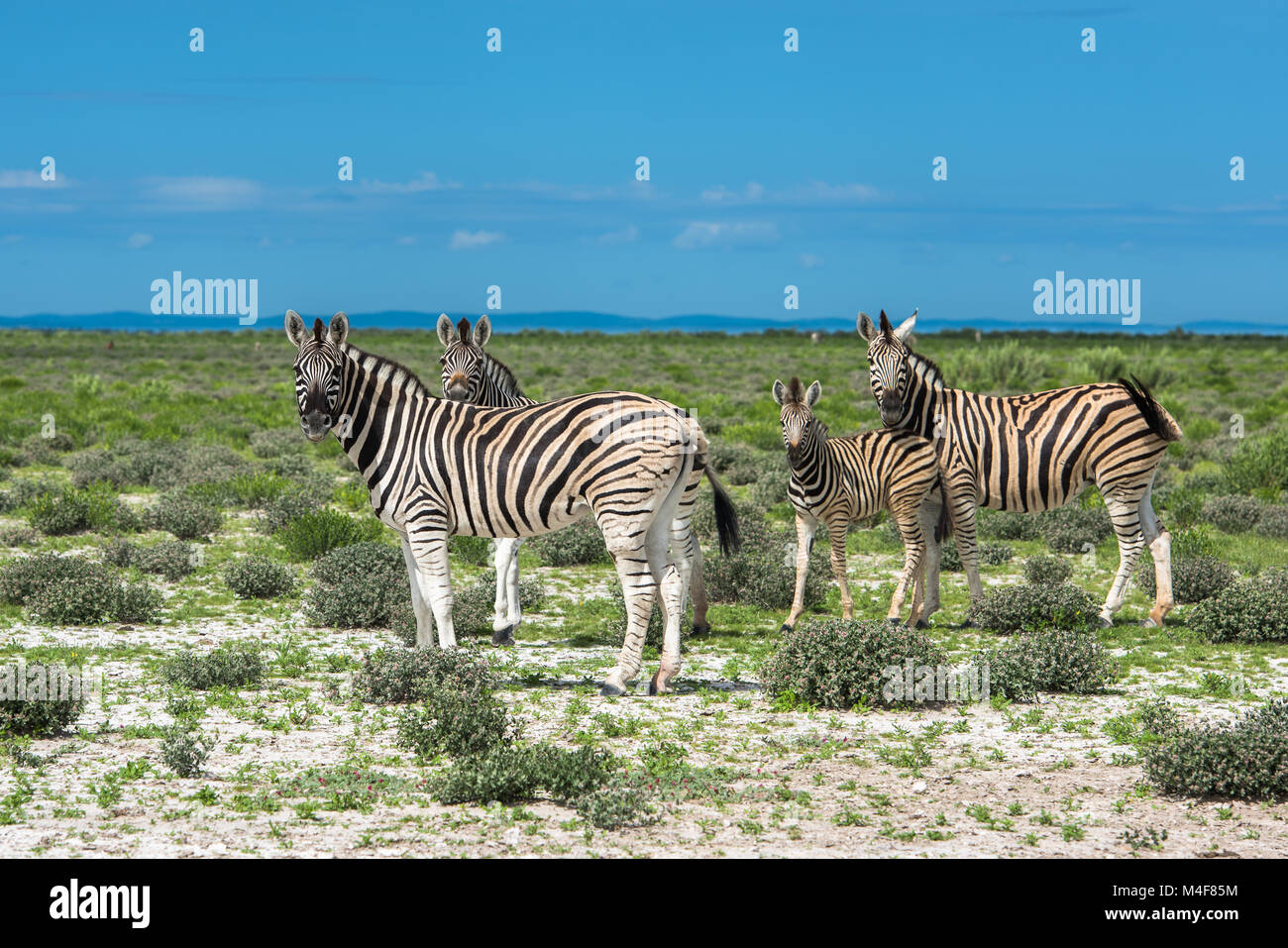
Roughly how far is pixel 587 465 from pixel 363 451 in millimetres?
1987

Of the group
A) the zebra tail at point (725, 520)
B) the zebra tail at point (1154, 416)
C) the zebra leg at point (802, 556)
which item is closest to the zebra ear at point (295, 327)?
the zebra tail at point (725, 520)

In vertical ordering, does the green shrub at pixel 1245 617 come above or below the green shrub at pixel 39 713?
above

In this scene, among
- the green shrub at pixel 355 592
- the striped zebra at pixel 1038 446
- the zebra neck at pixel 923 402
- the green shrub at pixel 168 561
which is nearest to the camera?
the striped zebra at pixel 1038 446

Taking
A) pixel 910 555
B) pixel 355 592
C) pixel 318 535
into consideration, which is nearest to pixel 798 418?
pixel 910 555

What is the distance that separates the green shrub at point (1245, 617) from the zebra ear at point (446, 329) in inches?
316

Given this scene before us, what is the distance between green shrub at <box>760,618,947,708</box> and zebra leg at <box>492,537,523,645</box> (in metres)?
3.15

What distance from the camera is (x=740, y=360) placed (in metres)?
75.3

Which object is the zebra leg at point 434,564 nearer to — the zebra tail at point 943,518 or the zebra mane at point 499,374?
the zebra mane at point 499,374

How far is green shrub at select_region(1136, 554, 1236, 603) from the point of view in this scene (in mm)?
14102

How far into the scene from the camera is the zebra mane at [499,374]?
12.9 metres

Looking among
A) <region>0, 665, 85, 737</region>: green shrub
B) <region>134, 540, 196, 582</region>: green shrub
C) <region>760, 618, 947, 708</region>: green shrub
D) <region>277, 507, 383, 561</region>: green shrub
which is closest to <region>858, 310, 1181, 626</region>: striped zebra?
<region>760, 618, 947, 708</region>: green shrub

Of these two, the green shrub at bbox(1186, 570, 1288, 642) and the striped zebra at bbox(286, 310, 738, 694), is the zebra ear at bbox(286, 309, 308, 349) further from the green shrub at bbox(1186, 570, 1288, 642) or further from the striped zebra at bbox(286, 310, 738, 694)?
the green shrub at bbox(1186, 570, 1288, 642)

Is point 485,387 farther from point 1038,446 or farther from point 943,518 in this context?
point 1038,446

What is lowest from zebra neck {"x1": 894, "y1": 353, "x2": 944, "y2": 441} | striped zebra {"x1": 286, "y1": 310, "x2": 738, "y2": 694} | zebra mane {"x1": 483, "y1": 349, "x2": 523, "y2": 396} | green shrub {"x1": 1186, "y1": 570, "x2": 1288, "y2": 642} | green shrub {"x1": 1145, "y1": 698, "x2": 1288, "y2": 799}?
green shrub {"x1": 1145, "y1": 698, "x2": 1288, "y2": 799}
